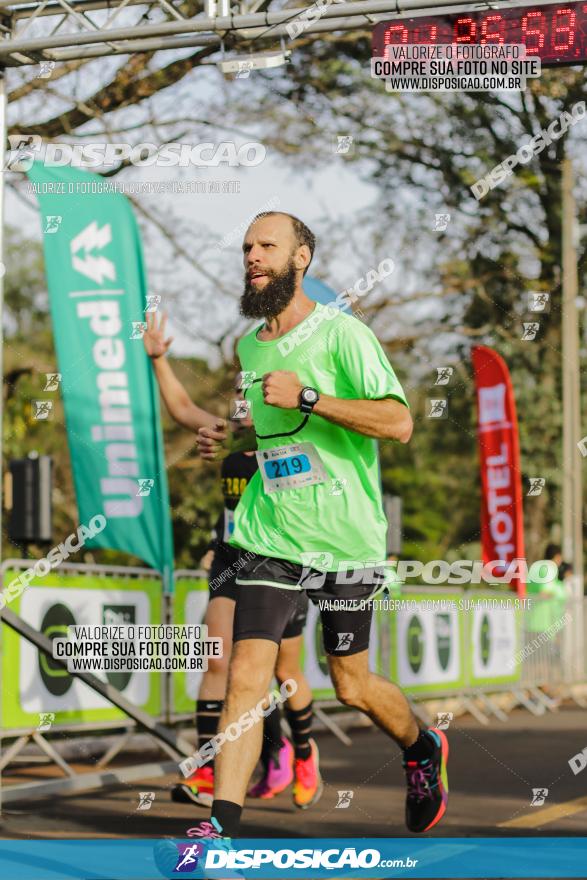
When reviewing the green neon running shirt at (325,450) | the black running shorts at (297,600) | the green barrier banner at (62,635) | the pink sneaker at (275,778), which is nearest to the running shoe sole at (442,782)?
the black running shorts at (297,600)

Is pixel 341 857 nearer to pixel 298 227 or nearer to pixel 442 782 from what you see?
pixel 442 782

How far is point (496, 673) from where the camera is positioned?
14.1 meters

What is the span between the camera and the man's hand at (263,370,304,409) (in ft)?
14.0

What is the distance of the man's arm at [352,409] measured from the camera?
4.28 meters

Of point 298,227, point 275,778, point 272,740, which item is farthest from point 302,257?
point 275,778

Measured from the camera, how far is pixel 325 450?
15.1 feet

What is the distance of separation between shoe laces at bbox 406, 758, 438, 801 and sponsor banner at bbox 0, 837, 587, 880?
8.9 inches

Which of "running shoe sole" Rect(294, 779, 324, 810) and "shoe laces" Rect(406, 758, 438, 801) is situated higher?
"shoe laces" Rect(406, 758, 438, 801)

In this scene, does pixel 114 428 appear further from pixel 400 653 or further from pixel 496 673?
pixel 496 673

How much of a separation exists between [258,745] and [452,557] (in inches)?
1073

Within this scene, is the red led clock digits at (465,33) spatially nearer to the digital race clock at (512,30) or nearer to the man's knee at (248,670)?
the digital race clock at (512,30)

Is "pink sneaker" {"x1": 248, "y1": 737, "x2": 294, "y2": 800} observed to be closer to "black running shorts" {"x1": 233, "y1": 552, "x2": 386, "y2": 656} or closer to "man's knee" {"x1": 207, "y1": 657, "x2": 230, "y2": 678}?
"man's knee" {"x1": 207, "y1": 657, "x2": 230, "y2": 678}

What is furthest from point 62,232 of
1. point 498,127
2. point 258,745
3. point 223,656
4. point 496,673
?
point 498,127

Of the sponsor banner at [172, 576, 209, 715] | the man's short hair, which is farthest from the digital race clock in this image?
the sponsor banner at [172, 576, 209, 715]
